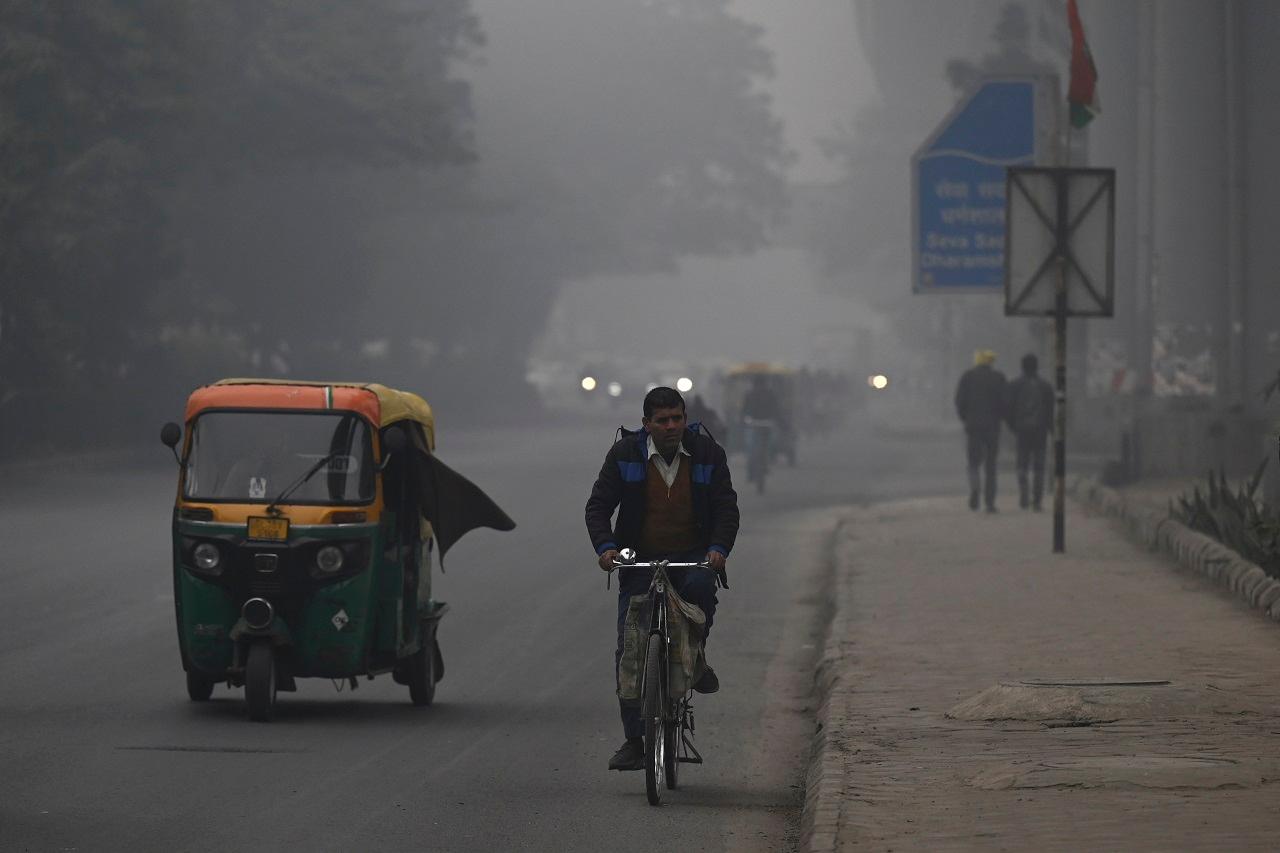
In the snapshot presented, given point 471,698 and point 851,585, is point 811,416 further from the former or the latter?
point 471,698

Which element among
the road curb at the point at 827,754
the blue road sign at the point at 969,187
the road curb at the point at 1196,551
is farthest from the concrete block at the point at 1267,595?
the blue road sign at the point at 969,187

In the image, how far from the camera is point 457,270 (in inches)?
2670

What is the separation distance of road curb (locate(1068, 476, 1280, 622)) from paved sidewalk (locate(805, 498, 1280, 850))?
0.47 ft

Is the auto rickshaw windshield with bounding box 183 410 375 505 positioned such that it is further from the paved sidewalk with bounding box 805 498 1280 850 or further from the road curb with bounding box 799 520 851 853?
the paved sidewalk with bounding box 805 498 1280 850

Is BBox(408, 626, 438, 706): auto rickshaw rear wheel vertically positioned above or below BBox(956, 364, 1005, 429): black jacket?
below

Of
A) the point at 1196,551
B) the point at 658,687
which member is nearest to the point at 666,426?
the point at 658,687

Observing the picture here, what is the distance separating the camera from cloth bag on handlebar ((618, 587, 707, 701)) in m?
9.02

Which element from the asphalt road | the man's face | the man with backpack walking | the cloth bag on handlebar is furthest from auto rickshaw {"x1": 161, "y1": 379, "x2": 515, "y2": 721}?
the man with backpack walking

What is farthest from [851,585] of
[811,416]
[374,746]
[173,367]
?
[811,416]

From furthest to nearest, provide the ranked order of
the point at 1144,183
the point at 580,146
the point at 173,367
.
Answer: the point at 580,146, the point at 173,367, the point at 1144,183

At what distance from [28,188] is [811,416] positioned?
95.8 ft

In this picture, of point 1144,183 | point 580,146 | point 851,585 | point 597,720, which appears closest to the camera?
point 597,720

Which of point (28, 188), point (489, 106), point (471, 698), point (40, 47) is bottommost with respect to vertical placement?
point (471, 698)

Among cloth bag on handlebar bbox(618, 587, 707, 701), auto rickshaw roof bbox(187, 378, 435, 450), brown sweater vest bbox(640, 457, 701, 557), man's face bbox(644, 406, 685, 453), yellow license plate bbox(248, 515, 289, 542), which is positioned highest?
auto rickshaw roof bbox(187, 378, 435, 450)
